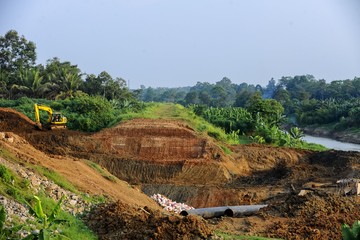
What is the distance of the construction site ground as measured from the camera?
12609 millimetres

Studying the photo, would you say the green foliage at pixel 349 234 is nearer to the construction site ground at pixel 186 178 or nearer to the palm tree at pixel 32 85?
the construction site ground at pixel 186 178

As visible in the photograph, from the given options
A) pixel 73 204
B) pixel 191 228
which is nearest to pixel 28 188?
pixel 73 204

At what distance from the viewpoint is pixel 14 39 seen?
188ft

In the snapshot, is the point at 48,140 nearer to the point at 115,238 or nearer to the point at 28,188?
the point at 28,188

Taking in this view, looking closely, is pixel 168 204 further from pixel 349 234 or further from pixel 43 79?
pixel 43 79

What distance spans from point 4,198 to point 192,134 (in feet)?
60.6

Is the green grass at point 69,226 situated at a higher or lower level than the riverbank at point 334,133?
higher

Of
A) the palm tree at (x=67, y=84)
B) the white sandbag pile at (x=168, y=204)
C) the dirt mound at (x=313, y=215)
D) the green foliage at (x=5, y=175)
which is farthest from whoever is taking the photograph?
the palm tree at (x=67, y=84)

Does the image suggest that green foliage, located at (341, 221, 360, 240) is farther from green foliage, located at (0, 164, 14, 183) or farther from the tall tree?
the tall tree

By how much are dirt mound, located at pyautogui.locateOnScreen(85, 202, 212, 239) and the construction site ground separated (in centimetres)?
2

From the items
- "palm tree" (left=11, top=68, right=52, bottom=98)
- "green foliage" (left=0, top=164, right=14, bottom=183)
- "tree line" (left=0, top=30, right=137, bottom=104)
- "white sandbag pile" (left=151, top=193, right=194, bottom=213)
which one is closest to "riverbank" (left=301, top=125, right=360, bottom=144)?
"tree line" (left=0, top=30, right=137, bottom=104)

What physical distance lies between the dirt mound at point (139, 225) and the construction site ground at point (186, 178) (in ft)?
0.08

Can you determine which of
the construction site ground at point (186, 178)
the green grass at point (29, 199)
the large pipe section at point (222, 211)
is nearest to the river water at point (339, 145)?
the construction site ground at point (186, 178)

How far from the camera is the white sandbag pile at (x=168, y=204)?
1830 cm
